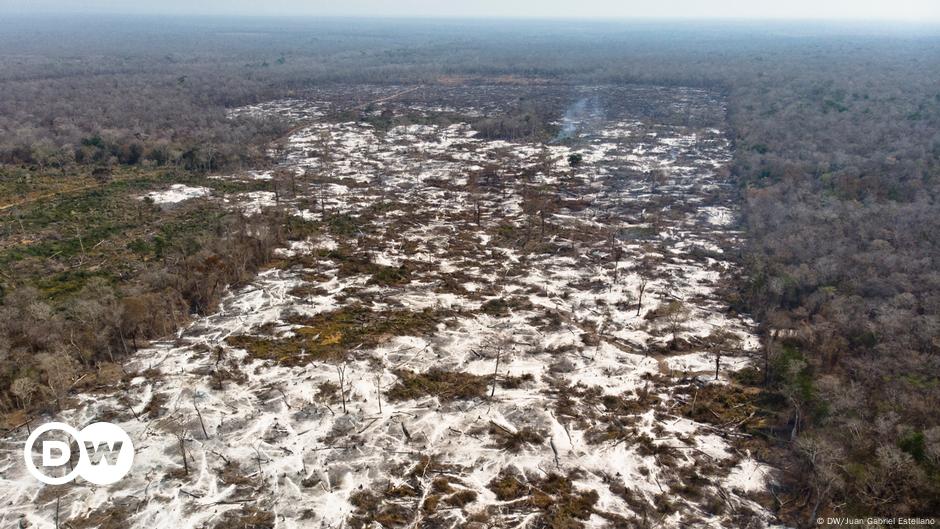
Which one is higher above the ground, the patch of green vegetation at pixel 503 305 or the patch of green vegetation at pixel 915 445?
the patch of green vegetation at pixel 915 445

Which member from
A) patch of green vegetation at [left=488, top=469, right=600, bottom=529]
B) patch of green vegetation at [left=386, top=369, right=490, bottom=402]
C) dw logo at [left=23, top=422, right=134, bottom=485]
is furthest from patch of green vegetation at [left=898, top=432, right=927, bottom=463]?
dw logo at [left=23, top=422, right=134, bottom=485]

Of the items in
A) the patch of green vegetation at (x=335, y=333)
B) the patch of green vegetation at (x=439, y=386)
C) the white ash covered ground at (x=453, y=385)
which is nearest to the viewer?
the white ash covered ground at (x=453, y=385)

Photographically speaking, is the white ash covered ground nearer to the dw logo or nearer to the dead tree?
the dead tree

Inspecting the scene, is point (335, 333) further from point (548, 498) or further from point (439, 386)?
point (548, 498)

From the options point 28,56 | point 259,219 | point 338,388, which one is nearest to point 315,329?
point 338,388

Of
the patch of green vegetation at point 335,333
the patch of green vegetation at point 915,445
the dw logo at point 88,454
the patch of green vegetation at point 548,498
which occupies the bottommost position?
the patch of green vegetation at point 548,498

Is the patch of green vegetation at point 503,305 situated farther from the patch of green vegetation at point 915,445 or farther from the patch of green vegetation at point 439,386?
the patch of green vegetation at point 915,445

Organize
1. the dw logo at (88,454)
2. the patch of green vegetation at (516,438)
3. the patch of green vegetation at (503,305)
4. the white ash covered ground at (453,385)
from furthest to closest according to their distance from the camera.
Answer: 1. the patch of green vegetation at (503,305)
2. the patch of green vegetation at (516,438)
3. the dw logo at (88,454)
4. the white ash covered ground at (453,385)

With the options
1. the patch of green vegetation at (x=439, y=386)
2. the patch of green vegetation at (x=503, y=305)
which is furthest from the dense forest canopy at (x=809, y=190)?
the patch of green vegetation at (x=503, y=305)
